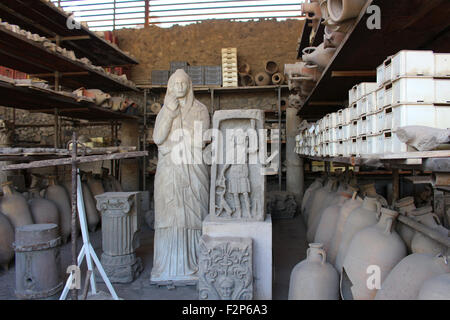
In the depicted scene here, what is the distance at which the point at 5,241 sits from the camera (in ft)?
13.6

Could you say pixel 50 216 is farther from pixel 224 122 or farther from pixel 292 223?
pixel 292 223

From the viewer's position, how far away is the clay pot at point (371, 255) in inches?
93.7

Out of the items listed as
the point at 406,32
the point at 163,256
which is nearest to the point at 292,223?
the point at 163,256

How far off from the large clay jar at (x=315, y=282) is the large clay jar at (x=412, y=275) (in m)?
0.53

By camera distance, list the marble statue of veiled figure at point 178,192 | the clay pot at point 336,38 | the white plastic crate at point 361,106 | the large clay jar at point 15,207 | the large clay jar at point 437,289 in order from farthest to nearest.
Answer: the large clay jar at point 15,207, the marble statue of veiled figure at point 178,192, the clay pot at point 336,38, the white plastic crate at point 361,106, the large clay jar at point 437,289

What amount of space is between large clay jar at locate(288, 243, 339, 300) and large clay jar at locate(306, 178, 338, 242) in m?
2.01

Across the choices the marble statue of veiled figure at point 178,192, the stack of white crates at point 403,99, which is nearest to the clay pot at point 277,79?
the marble statue of veiled figure at point 178,192

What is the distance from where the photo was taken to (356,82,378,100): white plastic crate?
2187 millimetres

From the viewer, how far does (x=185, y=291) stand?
3590 mm

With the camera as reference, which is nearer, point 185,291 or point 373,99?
point 373,99

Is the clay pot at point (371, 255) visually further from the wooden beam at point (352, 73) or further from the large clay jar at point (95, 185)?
the large clay jar at point (95, 185)

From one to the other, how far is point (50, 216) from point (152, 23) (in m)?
7.49

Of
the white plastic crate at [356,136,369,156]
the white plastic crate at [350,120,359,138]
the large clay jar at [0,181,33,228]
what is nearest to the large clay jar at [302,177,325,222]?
the white plastic crate at [350,120,359,138]

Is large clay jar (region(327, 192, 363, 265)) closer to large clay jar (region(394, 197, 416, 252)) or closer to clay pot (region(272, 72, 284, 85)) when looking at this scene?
large clay jar (region(394, 197, 416, 252))
